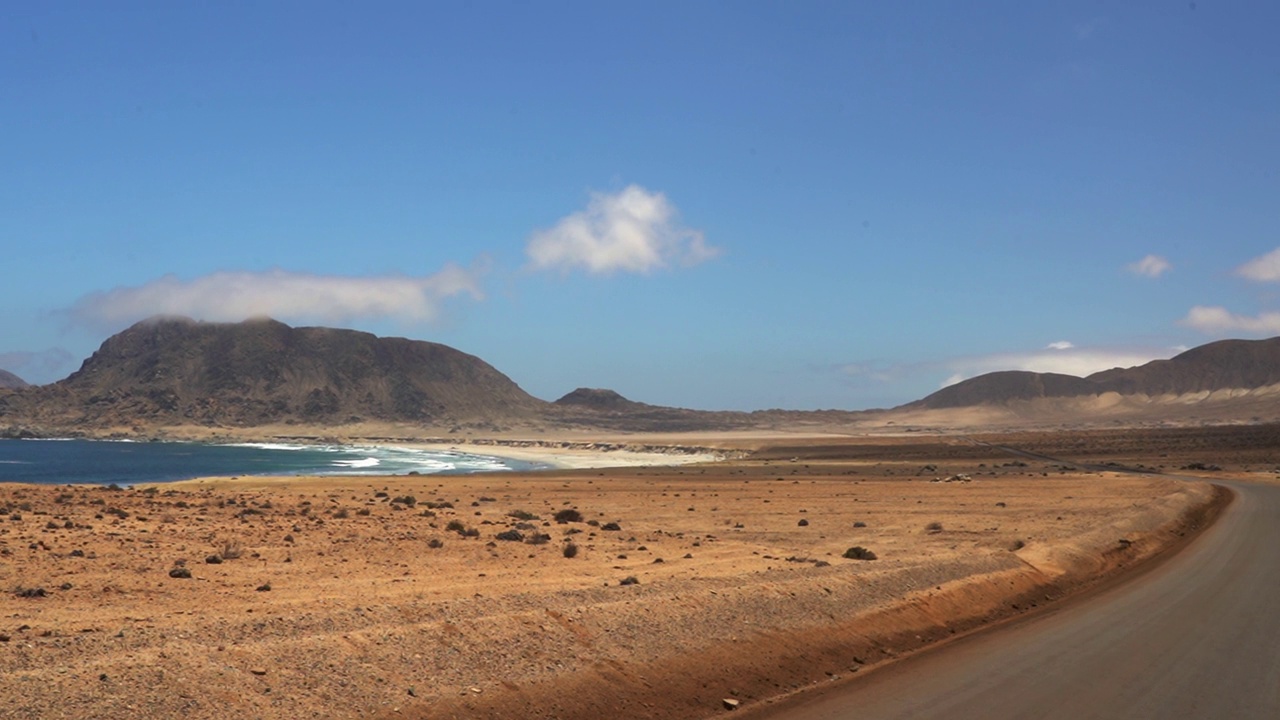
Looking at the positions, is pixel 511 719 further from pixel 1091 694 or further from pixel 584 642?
Result: pixel 1091 694

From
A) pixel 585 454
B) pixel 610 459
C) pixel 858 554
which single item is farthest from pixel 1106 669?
pixel 585 454

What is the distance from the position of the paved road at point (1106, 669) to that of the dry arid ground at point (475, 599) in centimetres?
97

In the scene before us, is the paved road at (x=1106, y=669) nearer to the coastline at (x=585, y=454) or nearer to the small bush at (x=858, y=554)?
the small bush at (x=858, y=554)

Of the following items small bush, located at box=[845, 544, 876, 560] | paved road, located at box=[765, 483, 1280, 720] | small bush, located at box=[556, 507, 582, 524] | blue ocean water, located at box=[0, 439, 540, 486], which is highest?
blue ocean water, located at box=[0, 439, 540, 486]

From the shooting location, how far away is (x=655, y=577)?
56.5 feet

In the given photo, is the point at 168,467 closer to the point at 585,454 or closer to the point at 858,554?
the point at 585,454

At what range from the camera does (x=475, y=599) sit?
13.0 metres

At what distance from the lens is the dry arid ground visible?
926 cm

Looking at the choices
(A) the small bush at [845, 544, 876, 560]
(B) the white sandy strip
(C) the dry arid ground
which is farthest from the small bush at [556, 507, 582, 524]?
(B) the white sandy strip

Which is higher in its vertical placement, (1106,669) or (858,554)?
(858,554)

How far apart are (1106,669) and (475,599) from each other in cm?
757

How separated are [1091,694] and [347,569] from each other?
1214cm

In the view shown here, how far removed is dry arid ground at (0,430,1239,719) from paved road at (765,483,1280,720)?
3.17 feet

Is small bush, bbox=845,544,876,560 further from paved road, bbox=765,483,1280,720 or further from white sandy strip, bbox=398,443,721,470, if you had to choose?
white sandy strip, bbox=398,443,721,470
